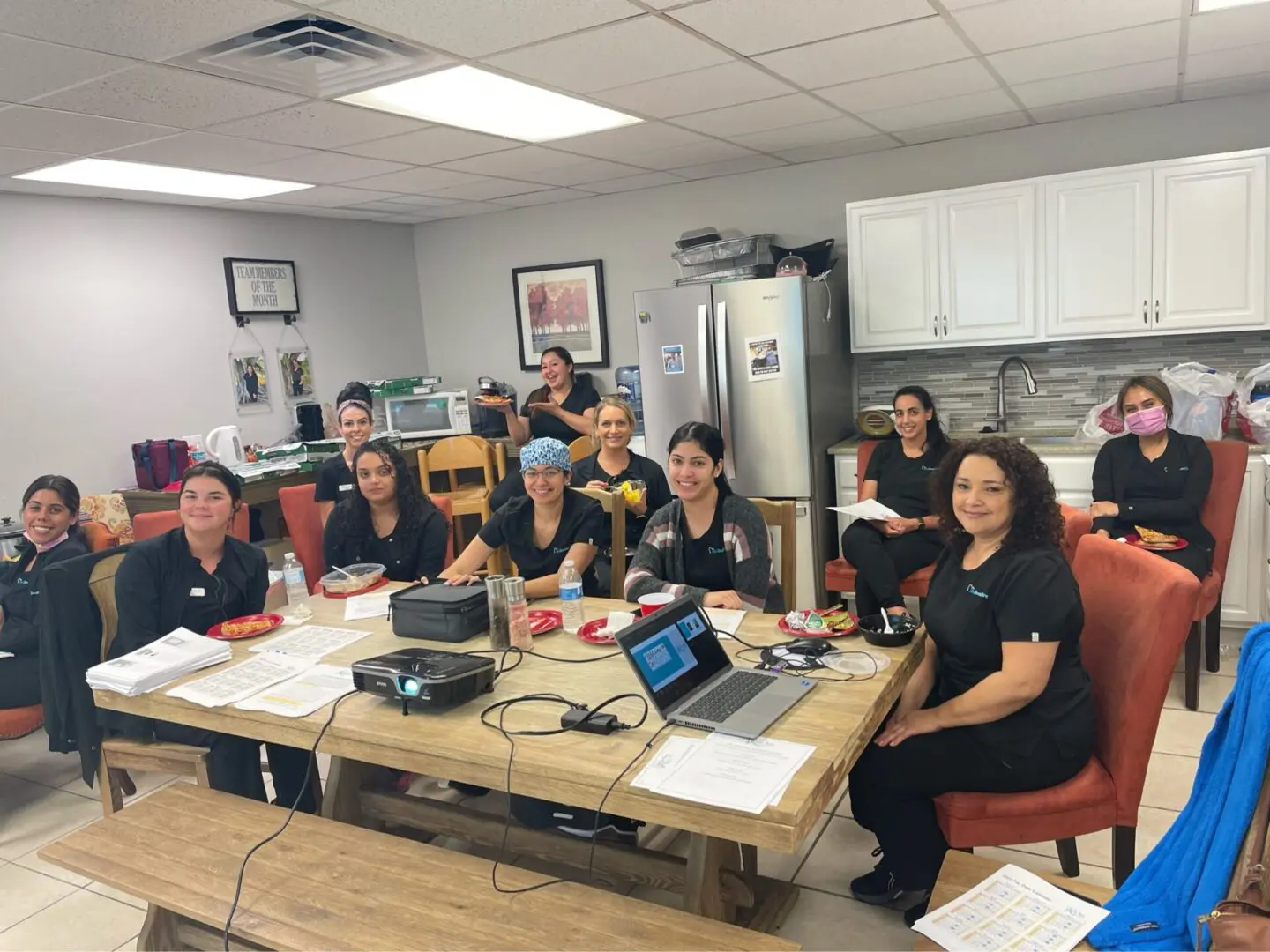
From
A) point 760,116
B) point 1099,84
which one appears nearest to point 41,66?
point 760,116

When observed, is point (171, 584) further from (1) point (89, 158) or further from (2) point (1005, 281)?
(2) point (1005, 281)

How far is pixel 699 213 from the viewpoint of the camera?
18.1ft

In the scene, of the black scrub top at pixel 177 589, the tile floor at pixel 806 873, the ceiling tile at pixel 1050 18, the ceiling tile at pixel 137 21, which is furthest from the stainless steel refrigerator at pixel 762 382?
the ceiling tile at pixel 137 21

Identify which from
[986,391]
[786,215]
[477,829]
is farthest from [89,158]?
[986,391]

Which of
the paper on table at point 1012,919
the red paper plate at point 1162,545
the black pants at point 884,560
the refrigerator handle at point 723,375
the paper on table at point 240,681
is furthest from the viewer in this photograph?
the refrigerator handle at point 723,375

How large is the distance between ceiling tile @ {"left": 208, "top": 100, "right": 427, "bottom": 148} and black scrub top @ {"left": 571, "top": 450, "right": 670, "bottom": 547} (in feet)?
5.12

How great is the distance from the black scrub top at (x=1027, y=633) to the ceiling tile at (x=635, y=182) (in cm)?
369

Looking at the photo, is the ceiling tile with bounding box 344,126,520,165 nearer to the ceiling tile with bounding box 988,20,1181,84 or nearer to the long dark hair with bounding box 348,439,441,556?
the long dark hair with bounding box 348,439,441,556

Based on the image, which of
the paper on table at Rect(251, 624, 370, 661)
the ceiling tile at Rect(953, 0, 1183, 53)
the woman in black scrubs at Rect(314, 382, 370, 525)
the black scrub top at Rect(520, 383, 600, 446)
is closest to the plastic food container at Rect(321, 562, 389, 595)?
the paper on table at Rect(251, 624, 370, 661)

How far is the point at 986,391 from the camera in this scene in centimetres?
491

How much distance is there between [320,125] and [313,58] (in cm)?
72

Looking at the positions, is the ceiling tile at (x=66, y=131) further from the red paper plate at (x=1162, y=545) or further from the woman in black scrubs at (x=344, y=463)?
the red paper plate at (x=1162, y=545)

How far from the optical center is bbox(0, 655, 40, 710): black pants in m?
3.06

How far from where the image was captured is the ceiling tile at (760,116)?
371 centimetres
